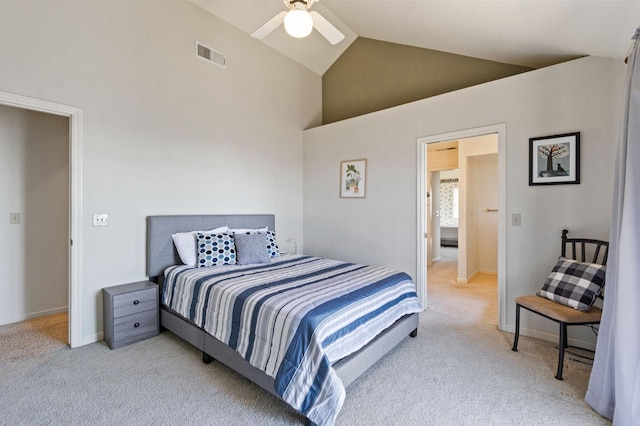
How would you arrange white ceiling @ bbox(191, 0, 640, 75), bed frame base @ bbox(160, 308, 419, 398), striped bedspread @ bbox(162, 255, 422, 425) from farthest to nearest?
Answer: 1. white ceiling @ bbox(191, 0, 640, 75)
2. bed frame base @ bbox(160, 308, 419, 398)
3. striped bedspread @ bbox(162, 255, 422, 425)

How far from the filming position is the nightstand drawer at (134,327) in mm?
2703

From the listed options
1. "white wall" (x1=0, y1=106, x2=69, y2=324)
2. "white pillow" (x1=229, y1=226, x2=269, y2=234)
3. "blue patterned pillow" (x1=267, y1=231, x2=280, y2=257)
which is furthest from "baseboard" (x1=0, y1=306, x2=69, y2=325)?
"blue patterned pillow" (x1=267, y1=231, x2=280, y2=257)

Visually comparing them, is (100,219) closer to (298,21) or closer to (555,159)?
(298,21)

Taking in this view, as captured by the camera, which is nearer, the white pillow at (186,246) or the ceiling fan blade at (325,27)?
the ceiling fan blade at (325,27)

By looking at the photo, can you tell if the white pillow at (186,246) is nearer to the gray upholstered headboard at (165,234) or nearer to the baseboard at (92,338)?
the gray upholstered headboard at (165,234)

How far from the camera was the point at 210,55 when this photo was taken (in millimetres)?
3713

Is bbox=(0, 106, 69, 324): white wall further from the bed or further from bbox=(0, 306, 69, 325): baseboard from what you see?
the bed

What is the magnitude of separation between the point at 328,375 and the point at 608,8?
2938 millimetres

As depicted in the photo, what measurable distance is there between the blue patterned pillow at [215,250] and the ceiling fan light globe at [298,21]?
2157mm

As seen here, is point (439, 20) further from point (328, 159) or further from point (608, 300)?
point (608, 300)

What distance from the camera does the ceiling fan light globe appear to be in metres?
2.27

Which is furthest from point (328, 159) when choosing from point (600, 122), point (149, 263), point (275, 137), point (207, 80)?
point (600, 122)

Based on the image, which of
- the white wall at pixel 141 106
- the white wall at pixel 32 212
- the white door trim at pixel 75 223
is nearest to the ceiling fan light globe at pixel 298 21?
the white wall at pixel 141 106

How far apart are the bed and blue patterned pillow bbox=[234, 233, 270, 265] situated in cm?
10
